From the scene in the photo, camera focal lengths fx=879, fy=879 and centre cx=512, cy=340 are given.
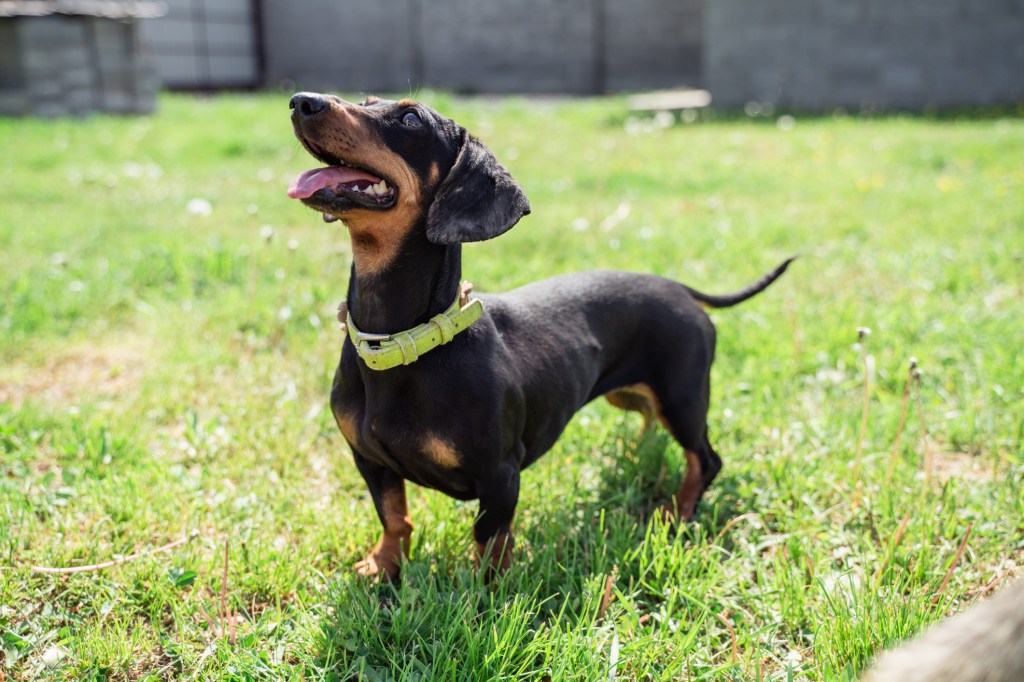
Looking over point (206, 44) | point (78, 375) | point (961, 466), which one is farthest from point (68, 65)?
point (961, 466)

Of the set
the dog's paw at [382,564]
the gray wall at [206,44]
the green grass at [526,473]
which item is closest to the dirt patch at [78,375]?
the green grass at [526,473]

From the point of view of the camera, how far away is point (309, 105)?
210 cm

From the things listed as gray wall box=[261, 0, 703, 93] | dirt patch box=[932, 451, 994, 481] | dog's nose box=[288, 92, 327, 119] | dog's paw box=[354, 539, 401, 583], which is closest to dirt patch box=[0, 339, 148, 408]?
dog's paw box=[354, 539, 401, 583]

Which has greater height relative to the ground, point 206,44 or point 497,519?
point 206,44

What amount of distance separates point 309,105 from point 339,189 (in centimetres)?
21

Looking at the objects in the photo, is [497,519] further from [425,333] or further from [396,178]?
[396,178]

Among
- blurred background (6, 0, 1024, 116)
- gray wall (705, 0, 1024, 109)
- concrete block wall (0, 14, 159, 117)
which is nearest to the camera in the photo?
concrete block wall (0, 14, 159, 117)

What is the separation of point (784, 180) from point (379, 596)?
626cm

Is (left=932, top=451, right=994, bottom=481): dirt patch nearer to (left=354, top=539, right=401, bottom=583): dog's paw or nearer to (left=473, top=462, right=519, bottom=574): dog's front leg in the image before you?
(left=473, top=462, right=519, bottom=574): dog's front leg

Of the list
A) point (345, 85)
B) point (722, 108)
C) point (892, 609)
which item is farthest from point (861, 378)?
point (345, 85)

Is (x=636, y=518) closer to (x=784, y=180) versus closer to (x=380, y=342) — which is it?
(x=380, y=342)

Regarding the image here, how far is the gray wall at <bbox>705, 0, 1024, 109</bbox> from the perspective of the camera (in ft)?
40.2

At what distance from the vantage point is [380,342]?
2.30m

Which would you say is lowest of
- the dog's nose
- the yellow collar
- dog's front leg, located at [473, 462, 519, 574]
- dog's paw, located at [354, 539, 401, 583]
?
dog's paw, located at [354, 539, 401, 583]
